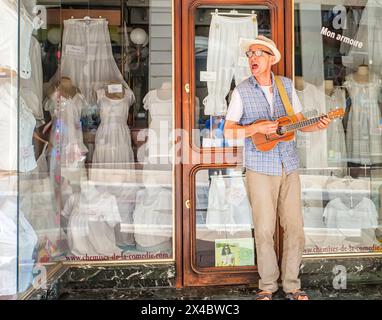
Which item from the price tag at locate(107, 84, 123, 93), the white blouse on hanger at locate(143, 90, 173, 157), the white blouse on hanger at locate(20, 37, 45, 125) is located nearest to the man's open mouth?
the white blouse on hanger at locate(143, 90, 173, 157)

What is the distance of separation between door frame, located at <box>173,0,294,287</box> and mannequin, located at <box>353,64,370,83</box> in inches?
35.5

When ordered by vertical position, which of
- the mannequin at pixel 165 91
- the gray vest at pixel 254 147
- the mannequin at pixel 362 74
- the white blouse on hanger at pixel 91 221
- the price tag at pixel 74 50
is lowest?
the white blouse on hanger at pixel 91 221

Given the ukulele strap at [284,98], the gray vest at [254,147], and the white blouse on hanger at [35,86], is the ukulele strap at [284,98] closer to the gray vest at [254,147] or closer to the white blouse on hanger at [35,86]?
the gray vest at [254,147]

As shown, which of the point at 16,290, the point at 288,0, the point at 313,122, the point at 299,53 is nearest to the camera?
the point at 16,290

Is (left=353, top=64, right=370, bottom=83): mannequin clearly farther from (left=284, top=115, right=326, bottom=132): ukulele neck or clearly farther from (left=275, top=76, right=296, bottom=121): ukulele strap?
(left=284, top=115, right=326, bottom=132): ukulele neck

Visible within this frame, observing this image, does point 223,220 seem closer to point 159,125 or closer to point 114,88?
point 159,125

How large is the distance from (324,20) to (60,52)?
2413 millimetres

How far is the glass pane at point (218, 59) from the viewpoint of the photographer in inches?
149

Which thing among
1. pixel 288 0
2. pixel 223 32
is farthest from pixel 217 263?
pixel 288 0

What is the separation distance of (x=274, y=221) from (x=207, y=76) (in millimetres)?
1321

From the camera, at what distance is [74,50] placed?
4.21 meters

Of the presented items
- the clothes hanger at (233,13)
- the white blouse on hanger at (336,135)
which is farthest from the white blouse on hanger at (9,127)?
the white blouse on hanger at (336,135)

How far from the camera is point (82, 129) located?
4145 millimetres
